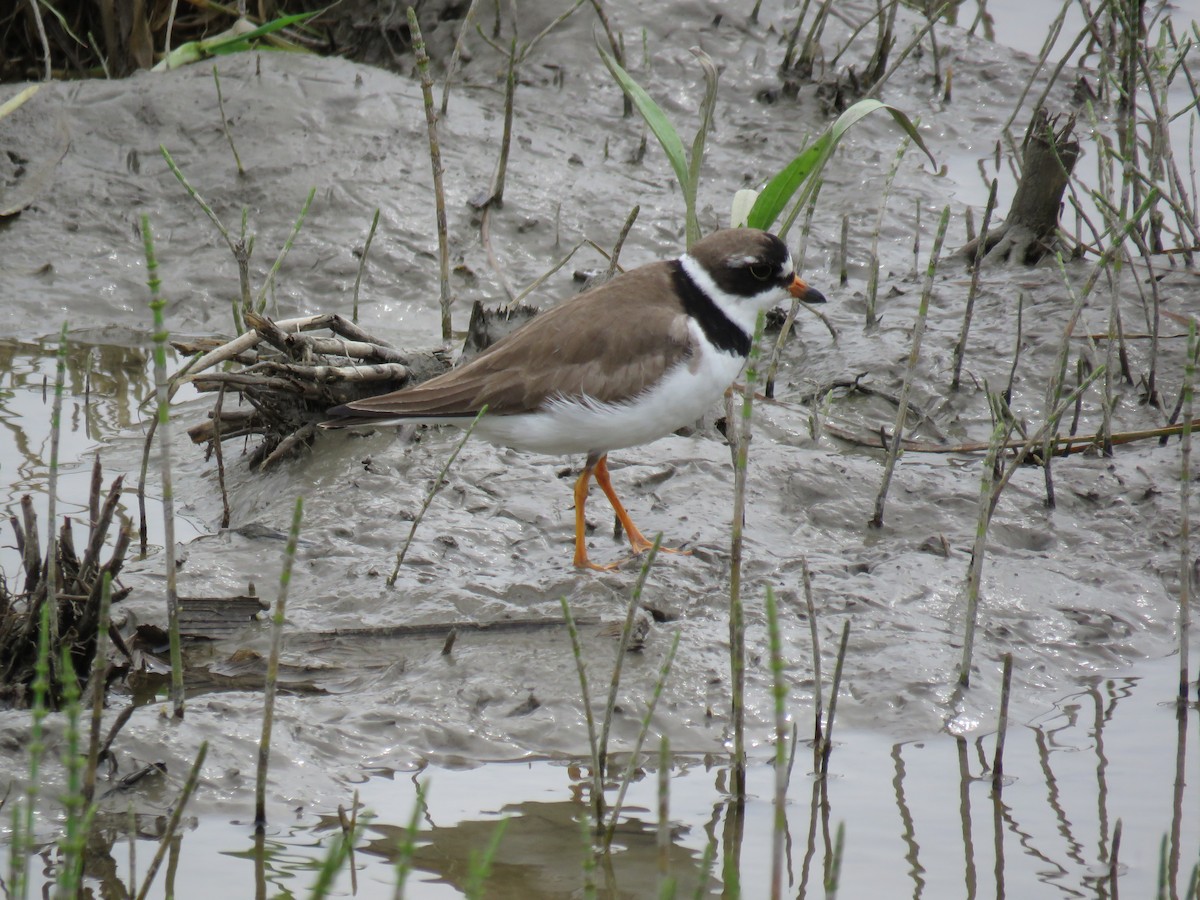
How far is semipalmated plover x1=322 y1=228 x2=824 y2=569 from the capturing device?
5.23 metres

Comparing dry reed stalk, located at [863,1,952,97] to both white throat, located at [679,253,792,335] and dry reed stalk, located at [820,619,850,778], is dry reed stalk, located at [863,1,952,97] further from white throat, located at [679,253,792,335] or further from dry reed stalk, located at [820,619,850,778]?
dry reed stalk, located at [820,619,850,778]

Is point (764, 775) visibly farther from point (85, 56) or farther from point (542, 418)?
point (85, 56)

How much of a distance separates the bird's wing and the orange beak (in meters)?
0.63

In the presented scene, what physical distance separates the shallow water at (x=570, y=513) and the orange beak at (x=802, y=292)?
0.72 m

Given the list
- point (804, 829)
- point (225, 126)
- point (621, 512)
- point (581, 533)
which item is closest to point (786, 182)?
point (621, 512)

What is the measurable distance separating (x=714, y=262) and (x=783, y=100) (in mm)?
4317

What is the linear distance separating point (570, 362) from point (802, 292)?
1.19 m

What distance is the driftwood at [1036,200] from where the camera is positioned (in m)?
7.39

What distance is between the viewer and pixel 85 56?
29.3 feet

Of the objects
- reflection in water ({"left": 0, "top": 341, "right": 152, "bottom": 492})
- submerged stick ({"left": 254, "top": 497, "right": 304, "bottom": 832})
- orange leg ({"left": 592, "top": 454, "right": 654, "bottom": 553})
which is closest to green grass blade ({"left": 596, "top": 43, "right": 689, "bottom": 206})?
orange leg ({"left": 592, "top": 454, "right": 654, "bottom": 553})

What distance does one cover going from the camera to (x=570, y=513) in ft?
19.3

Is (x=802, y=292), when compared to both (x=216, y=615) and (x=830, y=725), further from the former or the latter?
(x=216, y=615)

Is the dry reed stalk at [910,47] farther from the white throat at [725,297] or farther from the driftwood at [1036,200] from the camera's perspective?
the white throat at [725,297]

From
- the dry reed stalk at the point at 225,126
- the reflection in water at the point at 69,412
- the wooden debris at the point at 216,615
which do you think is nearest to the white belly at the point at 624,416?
the wooden debris at the point at 216,615
